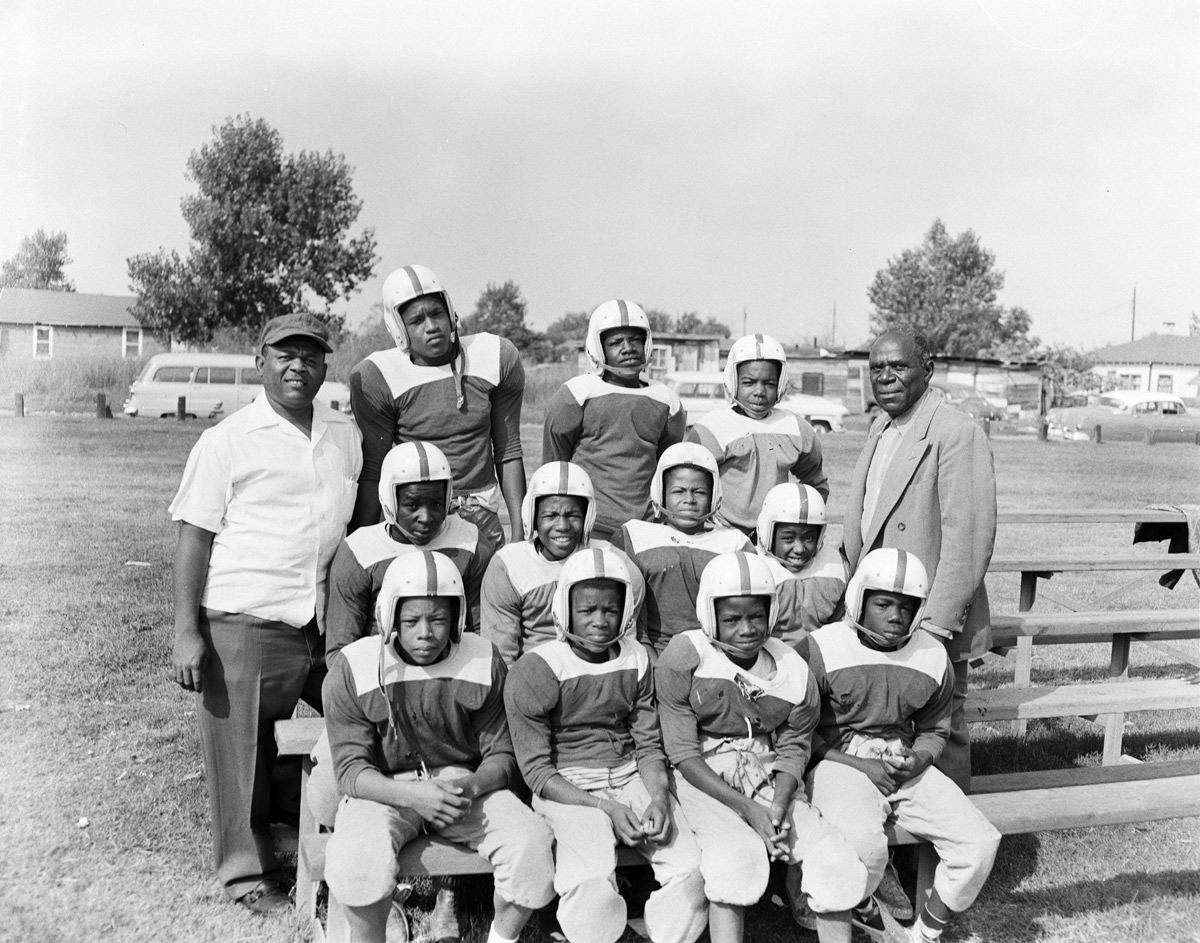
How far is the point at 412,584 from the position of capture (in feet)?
12.1

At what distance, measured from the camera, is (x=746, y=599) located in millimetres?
3916

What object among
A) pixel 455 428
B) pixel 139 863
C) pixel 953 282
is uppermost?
pixel 953 282

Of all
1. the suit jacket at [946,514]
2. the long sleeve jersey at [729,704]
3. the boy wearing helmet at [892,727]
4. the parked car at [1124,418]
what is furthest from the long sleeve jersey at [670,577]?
the parked car at [1124,418]

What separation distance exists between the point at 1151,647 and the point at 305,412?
7627mm

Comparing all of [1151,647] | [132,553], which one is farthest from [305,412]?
[1151,647]

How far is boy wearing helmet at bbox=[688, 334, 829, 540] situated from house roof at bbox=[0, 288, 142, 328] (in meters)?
44.8

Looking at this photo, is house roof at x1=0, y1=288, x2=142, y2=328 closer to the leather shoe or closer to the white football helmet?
the leather shoe

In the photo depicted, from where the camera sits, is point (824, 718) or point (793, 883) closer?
point (793, 883)

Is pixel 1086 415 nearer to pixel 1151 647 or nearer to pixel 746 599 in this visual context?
pixel 1151 647

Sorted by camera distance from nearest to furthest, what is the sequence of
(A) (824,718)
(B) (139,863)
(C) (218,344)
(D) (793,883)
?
(D) (793,883), (A) (824,718), (B) (139,863), (C) (218,344)

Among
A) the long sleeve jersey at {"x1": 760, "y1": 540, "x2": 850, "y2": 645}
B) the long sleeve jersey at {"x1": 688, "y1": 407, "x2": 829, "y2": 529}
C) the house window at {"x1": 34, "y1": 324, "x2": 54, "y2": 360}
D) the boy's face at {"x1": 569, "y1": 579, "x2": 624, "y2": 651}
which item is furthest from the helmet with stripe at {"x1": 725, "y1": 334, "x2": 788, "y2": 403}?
the house window at {"x1": 34, "y1": 324, "x2": 54, "y2": 360}

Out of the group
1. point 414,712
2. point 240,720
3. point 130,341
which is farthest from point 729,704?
point 130,341

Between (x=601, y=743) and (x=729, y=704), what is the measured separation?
0.50 metres

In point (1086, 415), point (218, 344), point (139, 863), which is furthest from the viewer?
point (1086, 415)
